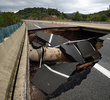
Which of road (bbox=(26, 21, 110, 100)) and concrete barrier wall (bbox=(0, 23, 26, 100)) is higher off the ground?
concrete barrier wall (bbox=(0, 23, 26, 100))

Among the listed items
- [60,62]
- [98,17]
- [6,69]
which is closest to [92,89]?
[6,69]

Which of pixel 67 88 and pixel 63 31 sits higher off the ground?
pixel 63 31

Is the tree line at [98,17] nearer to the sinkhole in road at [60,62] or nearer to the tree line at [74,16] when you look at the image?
the tree line at [74,16]

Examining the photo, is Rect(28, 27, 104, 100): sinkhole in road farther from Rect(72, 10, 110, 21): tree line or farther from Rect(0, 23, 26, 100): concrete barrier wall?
Rect(72, 10, 110, 21): tree line

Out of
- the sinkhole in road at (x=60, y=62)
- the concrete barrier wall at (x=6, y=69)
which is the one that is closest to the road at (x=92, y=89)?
the sinkhole in road at (x=60, y=62)

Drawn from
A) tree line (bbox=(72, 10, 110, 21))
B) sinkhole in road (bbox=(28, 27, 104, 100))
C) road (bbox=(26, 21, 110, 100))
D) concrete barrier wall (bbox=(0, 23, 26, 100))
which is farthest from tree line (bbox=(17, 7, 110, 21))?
concrete barrier wall (bbox=(0, 23, 26, 100))

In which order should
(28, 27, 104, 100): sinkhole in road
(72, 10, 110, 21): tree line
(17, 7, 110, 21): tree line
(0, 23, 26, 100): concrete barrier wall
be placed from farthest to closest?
(17, 7, 110, 21): tree line → (72, 10, 110, 21): tree line → (28, 27, 104, 100): sinkhole in road → (0, 23, 26, 100): concrete barrier wall

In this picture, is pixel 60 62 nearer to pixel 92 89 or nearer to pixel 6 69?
pixel 92 89

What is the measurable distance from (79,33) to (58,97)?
35.2ft

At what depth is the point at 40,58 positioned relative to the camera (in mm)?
5273

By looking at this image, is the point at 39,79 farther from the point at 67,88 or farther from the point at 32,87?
the point at 67,88

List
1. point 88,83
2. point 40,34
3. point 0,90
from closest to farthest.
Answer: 1. point 0,90
2. point 88,83
3. point 40,34

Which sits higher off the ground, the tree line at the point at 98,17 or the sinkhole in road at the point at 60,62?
the tree line at the point at 98,17

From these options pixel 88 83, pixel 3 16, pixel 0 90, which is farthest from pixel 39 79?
pixel 3 16
